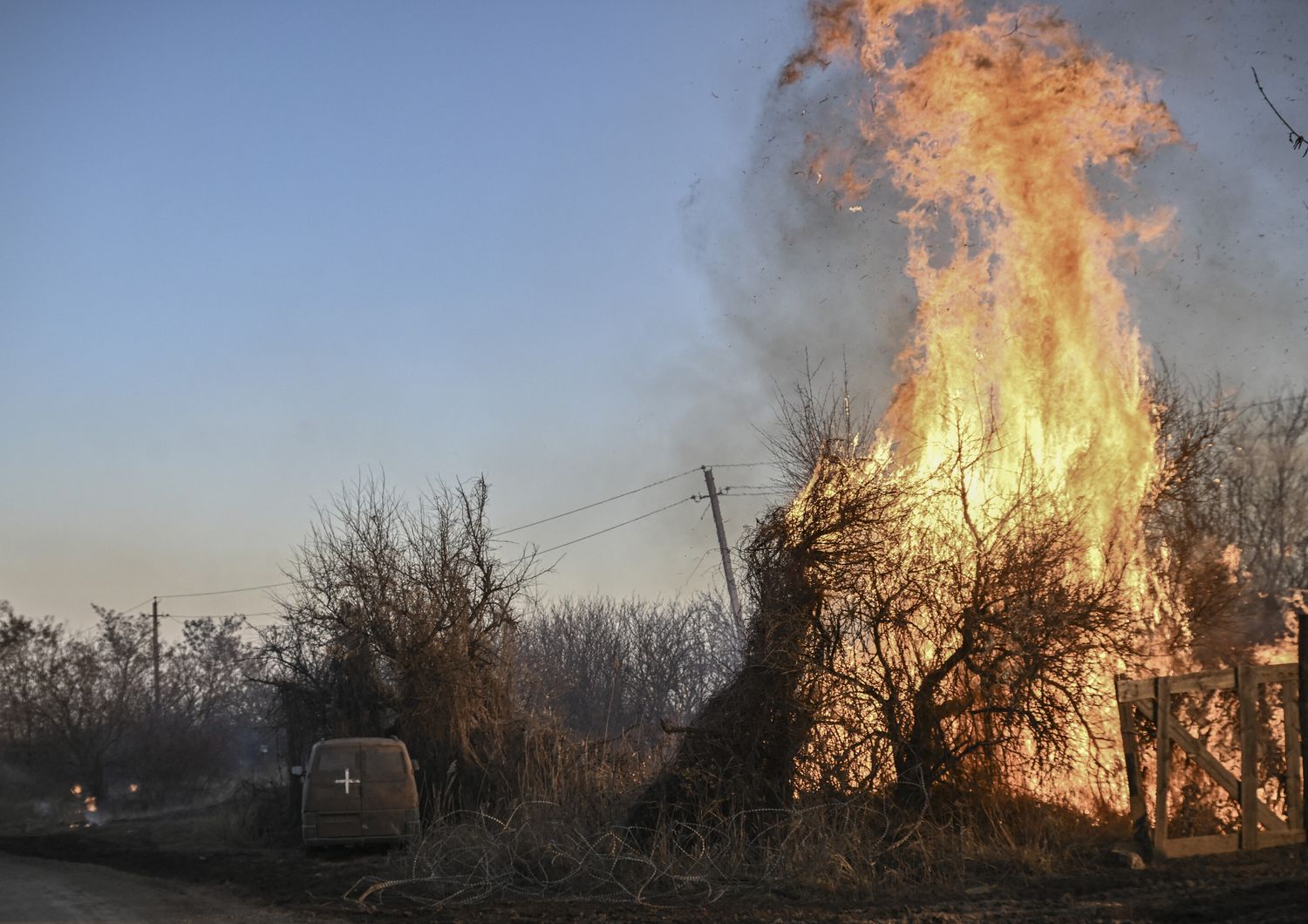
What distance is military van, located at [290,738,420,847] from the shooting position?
18.4 metres

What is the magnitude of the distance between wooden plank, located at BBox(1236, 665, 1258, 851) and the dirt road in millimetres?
10361

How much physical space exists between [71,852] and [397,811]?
7151 millimetres

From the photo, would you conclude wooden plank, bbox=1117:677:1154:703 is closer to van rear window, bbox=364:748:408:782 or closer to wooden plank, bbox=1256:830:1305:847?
wooden plank, bbox=1256:830:1305:847

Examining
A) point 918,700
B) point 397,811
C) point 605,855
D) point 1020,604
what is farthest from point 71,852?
point 1020,604

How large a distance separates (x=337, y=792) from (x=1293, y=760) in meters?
13.7

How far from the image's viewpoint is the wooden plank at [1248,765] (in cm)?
1257

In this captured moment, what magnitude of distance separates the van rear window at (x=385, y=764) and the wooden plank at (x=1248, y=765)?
12580 millimetres

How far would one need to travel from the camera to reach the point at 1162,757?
12.5m

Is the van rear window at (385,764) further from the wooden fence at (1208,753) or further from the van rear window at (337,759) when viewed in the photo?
the wooden fence at (1208,753)

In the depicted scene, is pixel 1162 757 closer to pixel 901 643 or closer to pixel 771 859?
pixel 901 643

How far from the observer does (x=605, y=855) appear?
45.8 ft

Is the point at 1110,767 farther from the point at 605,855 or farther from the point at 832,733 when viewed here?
the point at 605,855

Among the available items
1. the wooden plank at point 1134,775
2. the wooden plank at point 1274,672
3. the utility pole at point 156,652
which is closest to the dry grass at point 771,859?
the wooden plank at point 1134,775

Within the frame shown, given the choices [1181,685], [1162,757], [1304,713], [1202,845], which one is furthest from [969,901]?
[1304,713]
